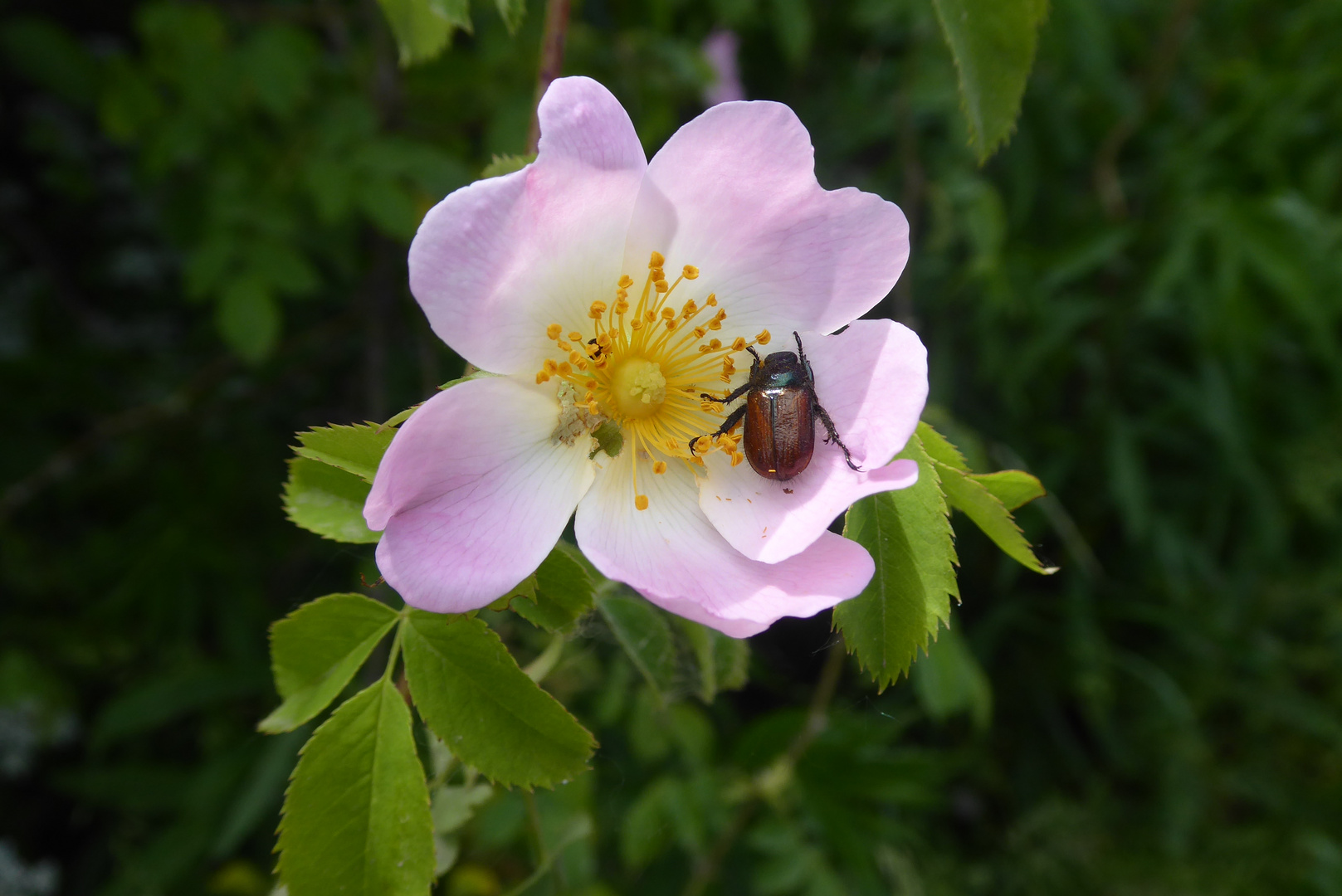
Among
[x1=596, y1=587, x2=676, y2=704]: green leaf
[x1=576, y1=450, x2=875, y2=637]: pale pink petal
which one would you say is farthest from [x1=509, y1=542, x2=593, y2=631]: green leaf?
[x1=596, y1=587, x2=676, y2=704]: green leaf

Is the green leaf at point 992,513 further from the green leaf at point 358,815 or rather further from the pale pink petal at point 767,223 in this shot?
the green leaf at point 358,815

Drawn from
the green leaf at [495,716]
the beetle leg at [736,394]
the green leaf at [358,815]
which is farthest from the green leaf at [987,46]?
the green leaf at [358,815]

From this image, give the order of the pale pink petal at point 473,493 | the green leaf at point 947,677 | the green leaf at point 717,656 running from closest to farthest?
the pale pink petal at point 473,493, the green leaf at point 717,656, the green leaf at point 947,677

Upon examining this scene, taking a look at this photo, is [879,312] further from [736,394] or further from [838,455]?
[838,455]

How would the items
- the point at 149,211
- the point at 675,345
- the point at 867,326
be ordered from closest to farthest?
the point at 867,326
the point at 675,345
the point at 149,211

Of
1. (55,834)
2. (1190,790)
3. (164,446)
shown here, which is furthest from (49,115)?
(1190,790)

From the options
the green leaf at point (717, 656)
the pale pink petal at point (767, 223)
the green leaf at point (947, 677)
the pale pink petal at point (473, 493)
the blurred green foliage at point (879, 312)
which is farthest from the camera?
the blurred green foliage at point (879, 312)

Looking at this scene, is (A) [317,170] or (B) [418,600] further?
(A) [317,170]

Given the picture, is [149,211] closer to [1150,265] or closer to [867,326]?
[867,326]
